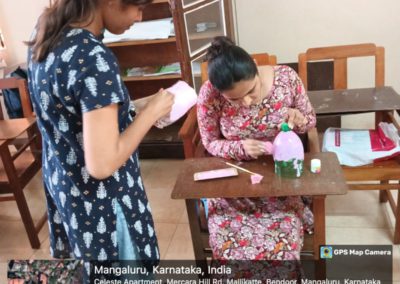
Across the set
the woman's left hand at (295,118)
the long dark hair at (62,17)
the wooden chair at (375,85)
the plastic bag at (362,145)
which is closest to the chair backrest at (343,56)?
the wooden chair at (375,85)

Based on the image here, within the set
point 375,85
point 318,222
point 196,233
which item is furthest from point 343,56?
point 196,233

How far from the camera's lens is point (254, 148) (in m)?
1.43

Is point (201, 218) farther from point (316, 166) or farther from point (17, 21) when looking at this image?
point (17, 21)

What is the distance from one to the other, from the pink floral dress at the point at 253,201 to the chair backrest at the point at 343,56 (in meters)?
0.54

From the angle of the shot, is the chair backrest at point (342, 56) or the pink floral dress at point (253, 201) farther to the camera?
the chair backrest at point (342, 56)

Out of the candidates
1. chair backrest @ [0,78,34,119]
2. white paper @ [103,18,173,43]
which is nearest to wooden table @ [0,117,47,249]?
chair backrest @ [0,78,34,119]

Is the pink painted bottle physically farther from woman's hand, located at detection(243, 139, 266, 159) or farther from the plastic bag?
the plastic bag

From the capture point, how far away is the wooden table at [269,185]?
123 cm

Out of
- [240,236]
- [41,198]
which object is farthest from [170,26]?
[240,236]

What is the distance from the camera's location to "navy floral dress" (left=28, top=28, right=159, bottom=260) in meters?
0.87

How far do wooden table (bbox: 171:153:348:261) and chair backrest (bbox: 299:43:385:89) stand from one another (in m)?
0.80

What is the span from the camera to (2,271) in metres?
2.12

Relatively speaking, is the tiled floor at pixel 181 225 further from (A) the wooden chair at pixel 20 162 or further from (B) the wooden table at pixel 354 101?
(B) the wooden table at pixel 354 101

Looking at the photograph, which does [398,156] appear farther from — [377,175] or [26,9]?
[26,9]
